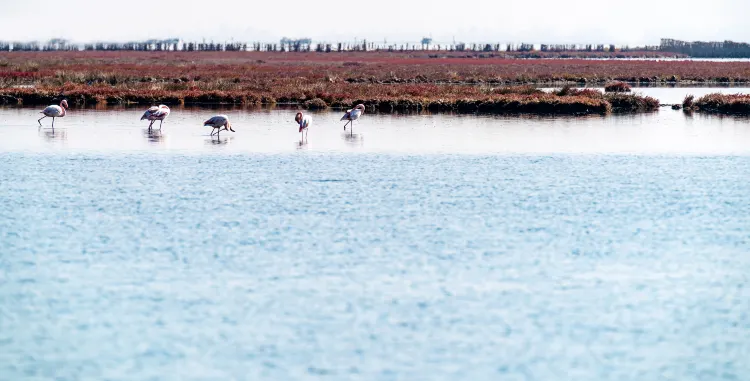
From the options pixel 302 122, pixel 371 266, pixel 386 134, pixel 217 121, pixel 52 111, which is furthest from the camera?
pixel 52 111

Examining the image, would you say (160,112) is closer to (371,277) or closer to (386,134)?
(386,134)

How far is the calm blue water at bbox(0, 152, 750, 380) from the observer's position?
10.0 m

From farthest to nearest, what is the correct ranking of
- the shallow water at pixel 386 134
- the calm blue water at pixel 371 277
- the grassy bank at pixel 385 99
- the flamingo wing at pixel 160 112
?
the grassy bank at pixel 385 99
the flamingo wing at pixel 160 112
the shallow water at pixel 386 134
the calm blue water at pixel 371 277

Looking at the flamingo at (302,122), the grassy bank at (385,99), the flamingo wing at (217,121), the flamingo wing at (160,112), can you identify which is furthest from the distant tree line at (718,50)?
the flamingo wing at (217,121)

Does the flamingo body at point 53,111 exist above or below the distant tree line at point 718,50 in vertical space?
below

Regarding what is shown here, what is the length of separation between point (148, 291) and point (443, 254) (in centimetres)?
399

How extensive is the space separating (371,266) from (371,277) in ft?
1.92

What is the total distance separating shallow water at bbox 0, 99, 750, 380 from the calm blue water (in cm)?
4

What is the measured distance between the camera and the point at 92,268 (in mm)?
13148

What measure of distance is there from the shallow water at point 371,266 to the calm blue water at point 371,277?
4 cm

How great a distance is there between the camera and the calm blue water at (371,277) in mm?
10000

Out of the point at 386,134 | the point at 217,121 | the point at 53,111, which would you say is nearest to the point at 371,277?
the point at 217,121

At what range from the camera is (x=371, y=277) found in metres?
12.8

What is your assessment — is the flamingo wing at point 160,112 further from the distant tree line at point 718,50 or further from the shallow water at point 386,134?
the distant tree line at point 718,50
